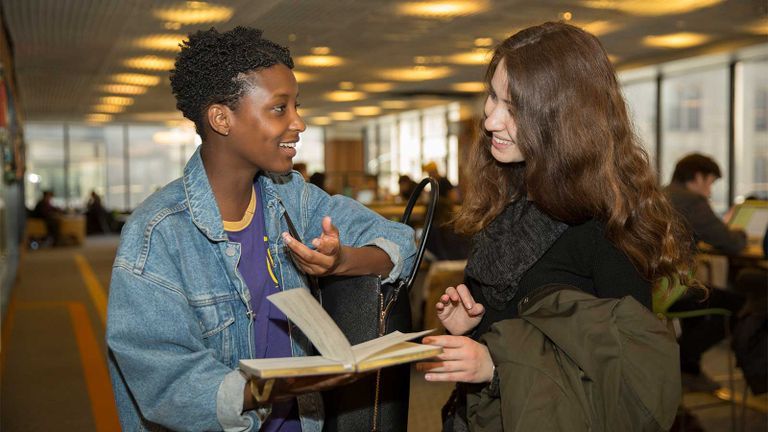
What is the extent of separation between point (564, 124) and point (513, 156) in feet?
0.45

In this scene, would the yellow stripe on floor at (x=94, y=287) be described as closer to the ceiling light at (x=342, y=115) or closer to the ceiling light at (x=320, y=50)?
the ceiling light at (x=320, y=50)

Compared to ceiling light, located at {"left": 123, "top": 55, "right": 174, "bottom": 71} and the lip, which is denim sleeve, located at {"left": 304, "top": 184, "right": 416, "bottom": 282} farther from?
ceiling light, located at {"left": 123, "top": 55, "right": 174, "bottom": 71}

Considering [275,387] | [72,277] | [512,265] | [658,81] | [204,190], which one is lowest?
[72,277]

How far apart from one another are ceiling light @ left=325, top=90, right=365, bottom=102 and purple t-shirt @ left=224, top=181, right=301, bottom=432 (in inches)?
561

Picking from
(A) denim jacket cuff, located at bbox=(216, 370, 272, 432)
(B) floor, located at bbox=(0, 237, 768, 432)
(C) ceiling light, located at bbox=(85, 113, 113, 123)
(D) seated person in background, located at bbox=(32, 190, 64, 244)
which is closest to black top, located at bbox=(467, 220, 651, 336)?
(A) denim jacket cuff, located at bbox=(216, 370, 272, 432)

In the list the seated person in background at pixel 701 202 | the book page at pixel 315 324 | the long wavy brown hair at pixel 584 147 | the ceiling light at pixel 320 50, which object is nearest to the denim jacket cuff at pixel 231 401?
the book page at pixel 315 324

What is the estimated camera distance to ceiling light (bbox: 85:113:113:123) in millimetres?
21422

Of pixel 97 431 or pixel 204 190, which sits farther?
pixel 97 431

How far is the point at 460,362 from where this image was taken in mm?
1368

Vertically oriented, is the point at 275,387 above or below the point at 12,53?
below

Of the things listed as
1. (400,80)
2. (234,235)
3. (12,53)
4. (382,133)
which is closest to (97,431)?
(234,235)

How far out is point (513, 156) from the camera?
1553 mm

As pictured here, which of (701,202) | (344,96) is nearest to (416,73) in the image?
(344,96)

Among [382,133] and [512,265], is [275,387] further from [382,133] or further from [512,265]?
[382,133]
